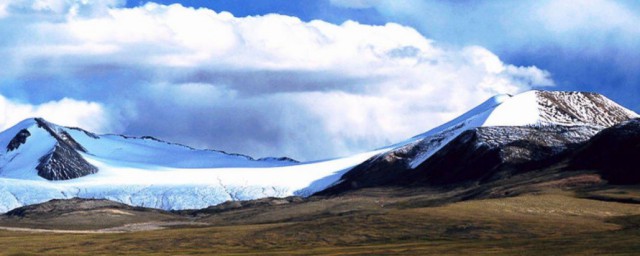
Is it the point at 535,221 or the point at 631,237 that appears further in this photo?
the point at 535,221

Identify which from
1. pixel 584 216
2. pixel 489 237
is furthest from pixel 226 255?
pixel 584 216

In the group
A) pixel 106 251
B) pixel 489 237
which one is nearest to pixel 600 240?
pixel 489 237

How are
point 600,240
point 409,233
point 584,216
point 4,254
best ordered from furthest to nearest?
point 584,216 < point 409,233 < point 4,254 < point 600,240

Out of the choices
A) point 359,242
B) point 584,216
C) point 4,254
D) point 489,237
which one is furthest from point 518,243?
point 4,254

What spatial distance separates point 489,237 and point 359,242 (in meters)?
20.7

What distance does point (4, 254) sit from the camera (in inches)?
6796

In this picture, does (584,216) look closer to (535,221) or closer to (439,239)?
(535,221)

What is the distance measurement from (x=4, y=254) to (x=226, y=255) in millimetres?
38576

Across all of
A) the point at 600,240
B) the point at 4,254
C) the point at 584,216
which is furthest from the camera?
the point at 584,216

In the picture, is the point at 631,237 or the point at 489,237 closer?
the point at 631,237

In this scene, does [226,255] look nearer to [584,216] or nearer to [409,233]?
[409,233]

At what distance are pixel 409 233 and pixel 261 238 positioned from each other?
2471 centimetres

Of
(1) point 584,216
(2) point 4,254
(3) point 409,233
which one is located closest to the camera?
(2) point 4,254

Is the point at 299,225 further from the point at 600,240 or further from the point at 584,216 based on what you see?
the point at 600,240
